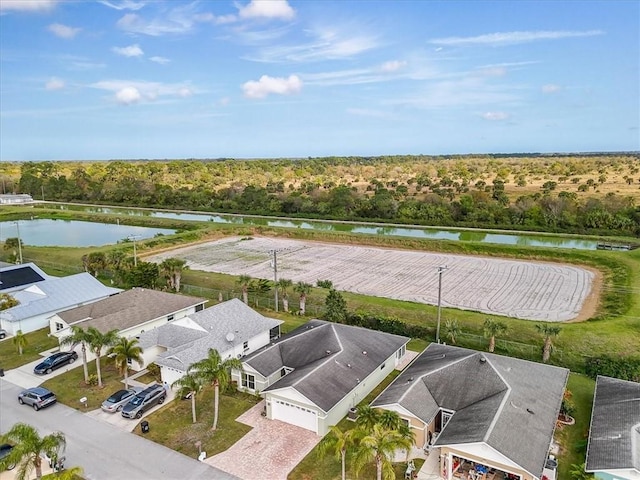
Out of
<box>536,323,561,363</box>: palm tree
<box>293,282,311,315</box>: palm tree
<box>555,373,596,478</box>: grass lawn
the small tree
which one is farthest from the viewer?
<box>293,282,311,315</box>: palm tree

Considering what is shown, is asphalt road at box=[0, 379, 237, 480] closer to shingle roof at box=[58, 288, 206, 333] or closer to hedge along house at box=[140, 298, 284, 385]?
hedge along house at box=[140, 298, 284, 385]

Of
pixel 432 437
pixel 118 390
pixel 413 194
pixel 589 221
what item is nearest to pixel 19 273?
pixel 118 390

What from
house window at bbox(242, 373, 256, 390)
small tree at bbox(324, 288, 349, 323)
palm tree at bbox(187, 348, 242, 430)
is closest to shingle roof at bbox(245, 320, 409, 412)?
house window at bbox(242, 373, 256, 390)

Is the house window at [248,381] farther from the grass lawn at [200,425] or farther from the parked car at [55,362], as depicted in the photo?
the parked car at [55,362]

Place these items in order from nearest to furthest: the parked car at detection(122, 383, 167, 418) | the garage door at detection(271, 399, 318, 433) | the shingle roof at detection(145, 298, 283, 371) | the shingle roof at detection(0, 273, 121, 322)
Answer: the garage door at detection(271, 399, 318, 433)
the parked car at detection(122, 383, 167, 418)
the shingle roof at detection(145, 298, 283, 371)
the shingle roof at detection(0, 273, 121, 322)

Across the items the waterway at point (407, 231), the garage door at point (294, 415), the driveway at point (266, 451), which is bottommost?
the driveway at point (266, 451)

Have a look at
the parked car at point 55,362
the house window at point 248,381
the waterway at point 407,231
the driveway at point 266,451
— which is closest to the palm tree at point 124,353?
the parked car at point 55,362

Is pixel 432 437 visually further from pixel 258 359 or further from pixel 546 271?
pixel 546 271
